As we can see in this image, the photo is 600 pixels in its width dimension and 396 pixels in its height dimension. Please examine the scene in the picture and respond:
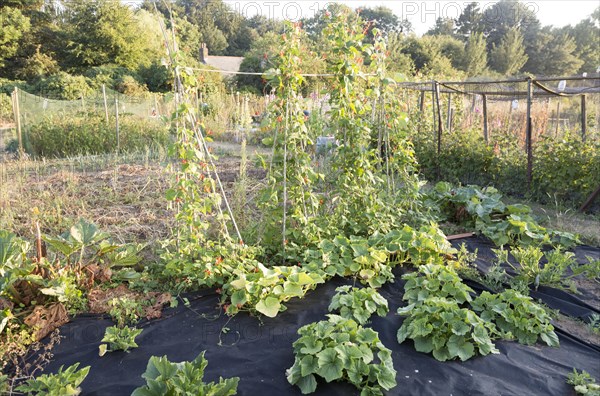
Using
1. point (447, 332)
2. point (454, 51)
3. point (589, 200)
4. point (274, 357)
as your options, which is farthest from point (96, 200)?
point (454, 51)

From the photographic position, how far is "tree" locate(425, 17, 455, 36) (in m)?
34.2

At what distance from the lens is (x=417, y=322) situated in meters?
2.33

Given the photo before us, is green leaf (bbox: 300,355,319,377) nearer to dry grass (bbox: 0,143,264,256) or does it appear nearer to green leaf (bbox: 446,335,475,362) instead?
green leaf (bbox: 446,335,475,362)

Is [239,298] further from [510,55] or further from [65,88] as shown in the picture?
[510,55]

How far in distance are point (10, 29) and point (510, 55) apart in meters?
28.3

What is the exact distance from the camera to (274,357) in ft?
7.33

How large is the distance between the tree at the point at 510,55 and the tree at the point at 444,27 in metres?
6.28

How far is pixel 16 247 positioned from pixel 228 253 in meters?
1.26

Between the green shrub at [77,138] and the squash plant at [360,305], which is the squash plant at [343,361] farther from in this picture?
the green shrub at [77,138]

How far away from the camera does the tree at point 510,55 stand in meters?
27.9

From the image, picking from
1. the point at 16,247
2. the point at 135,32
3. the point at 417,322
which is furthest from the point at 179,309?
the point at 135,32

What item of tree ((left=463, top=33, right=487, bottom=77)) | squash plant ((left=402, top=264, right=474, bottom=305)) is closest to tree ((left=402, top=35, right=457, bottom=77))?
tree ((left=463, top=33, right=487, bottom=77))

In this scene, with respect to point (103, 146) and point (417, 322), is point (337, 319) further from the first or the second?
point (103, 146)

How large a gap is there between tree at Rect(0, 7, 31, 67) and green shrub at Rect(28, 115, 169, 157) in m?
16.4
